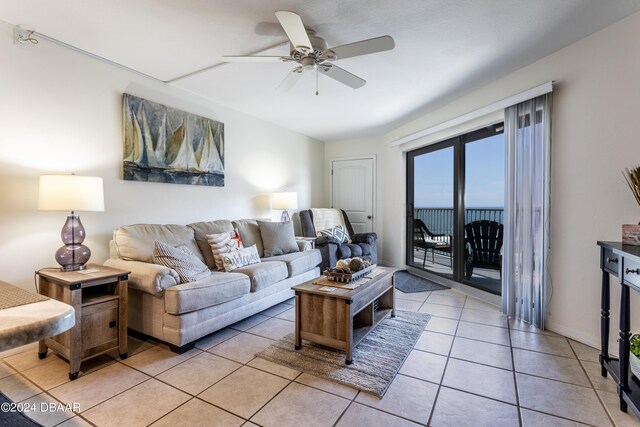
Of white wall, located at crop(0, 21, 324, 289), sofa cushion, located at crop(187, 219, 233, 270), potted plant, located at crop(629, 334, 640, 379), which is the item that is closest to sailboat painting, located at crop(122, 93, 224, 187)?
white wall, located at crop(0, 21, 324, 289)

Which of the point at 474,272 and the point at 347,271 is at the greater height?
the point at 347,271

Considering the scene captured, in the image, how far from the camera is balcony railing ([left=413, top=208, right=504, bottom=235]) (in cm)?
368

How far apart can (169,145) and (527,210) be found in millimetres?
3585

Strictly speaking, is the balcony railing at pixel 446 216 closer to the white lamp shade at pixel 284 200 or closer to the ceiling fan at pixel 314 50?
the white lamp shade at pixel 284 200

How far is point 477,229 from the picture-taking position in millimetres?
3811

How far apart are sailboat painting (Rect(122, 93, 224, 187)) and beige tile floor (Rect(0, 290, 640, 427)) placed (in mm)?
1638

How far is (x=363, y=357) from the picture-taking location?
2248mm

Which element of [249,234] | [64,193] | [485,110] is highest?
[485,110]

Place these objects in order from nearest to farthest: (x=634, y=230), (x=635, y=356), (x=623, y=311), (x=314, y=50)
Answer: (x=635, y=356) → (x=623, y=311) → (x=634, y=230) → (x=314, y=50)

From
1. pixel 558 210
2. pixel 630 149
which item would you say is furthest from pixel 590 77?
pixel 558 210

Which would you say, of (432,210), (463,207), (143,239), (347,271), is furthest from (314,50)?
(432,210)

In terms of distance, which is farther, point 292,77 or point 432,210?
point 432,210

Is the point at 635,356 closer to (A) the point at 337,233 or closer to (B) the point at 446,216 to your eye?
(B) the point at 446,216

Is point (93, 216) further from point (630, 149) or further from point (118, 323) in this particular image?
point (630, 149)
